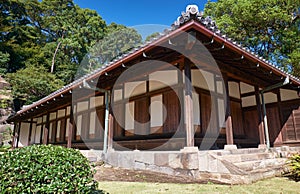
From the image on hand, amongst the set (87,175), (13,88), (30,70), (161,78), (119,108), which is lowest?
(87,175)

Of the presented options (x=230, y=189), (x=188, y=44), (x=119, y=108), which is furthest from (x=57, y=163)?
(x=119, y=108)

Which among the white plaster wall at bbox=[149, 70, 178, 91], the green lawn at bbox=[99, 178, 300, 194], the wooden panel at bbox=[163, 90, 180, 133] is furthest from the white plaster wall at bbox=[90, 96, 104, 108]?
the green lawn at bbox=[99, 178, 300, 194]

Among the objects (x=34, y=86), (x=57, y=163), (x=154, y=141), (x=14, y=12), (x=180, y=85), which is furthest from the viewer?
(x=14, y=12)

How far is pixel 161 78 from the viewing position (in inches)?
262

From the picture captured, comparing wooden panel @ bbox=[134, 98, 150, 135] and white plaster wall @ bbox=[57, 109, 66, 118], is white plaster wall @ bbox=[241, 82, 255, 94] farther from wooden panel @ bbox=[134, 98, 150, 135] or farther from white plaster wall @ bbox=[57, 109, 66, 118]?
white plaster wall @ bbox=[57, 109, 66, 118]

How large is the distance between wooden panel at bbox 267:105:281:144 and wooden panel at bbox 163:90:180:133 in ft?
15.6

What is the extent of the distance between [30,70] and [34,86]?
82.6 inches

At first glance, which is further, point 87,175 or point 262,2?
point 262,2

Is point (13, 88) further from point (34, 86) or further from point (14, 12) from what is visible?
point (14, 12)

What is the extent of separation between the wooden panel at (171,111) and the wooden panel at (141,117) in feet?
2.43

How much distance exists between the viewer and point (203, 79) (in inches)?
264

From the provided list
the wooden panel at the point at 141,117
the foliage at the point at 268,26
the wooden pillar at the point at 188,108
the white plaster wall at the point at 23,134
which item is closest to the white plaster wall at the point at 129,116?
the wooden panel at the point at 141,117

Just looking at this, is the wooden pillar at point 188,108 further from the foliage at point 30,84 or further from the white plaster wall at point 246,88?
the foliage at point 30,84

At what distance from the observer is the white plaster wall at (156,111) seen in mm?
6602
